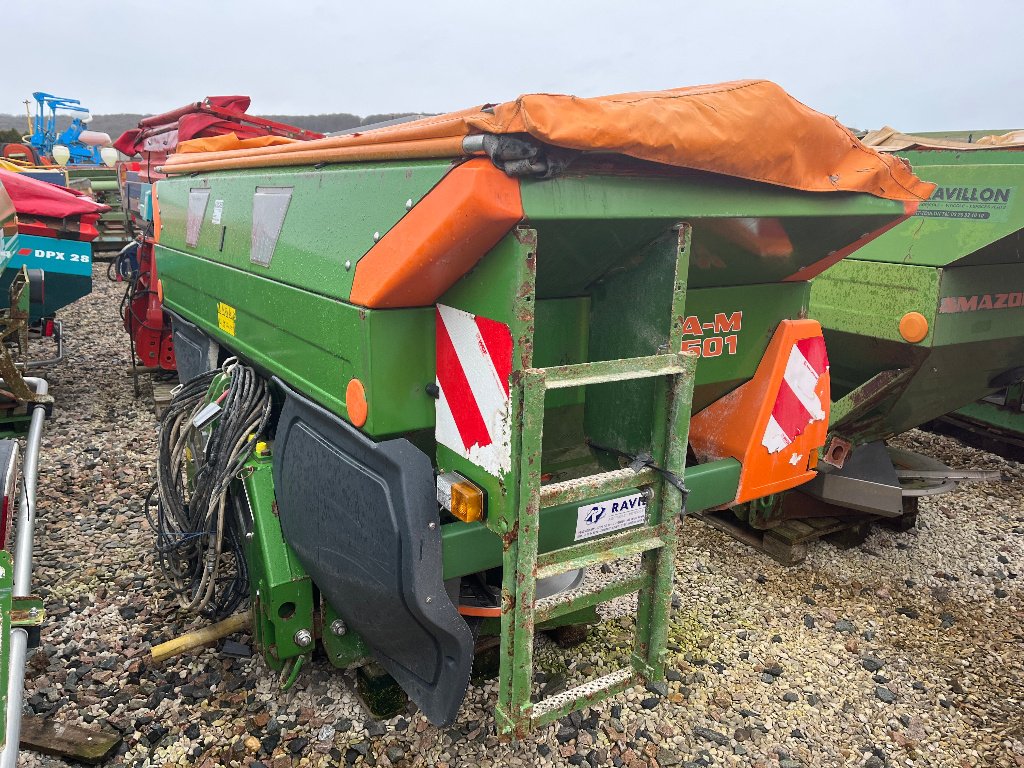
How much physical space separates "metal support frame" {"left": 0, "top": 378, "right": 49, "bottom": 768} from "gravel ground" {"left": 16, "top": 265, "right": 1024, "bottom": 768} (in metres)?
0.35

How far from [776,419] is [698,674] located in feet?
3.35

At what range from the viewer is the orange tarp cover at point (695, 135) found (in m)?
1.52

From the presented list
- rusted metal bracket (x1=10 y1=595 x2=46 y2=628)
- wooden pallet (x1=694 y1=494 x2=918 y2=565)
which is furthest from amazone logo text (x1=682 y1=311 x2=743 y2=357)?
rusted metal bracket (x1=10 y1=595 x2=46 y2=628)

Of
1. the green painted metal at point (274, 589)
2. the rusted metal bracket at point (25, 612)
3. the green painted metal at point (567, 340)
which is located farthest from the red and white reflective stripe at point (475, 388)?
the rusted metal bracket at point (25, 612)

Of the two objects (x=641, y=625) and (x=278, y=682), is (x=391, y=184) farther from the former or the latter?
(x=278, y=682)

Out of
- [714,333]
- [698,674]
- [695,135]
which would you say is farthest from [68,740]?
[695,135]

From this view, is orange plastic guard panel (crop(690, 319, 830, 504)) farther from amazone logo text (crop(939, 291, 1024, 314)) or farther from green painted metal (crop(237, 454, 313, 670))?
green painted metal (crop(237, 454, 313, 670))

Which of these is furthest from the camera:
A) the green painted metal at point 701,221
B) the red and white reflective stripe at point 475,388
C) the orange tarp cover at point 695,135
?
the red and white reflective stripe at point 475,388

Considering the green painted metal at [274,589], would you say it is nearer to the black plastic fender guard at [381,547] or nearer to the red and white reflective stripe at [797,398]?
the black plastic fender guard at [381,547]

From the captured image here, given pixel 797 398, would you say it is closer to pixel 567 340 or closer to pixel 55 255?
pixel 567 340

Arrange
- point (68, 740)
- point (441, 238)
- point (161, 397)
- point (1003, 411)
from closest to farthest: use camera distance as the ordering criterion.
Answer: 1. point (441, 238)
2. point (68, 740)
3. point (1003, 411)
4. point (161, 397)

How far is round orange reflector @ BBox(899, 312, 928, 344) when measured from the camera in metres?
3.24

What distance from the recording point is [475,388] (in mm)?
1869

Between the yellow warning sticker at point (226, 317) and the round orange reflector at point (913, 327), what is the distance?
9.51 feet
